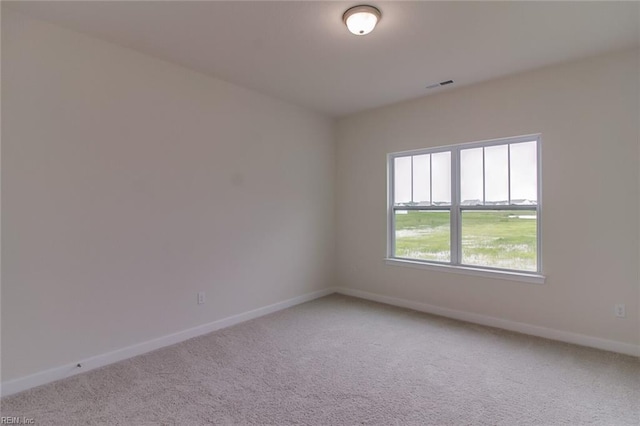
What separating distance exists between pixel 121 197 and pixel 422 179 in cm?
346

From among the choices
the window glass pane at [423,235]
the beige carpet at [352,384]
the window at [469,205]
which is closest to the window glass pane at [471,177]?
the window at [469,205]

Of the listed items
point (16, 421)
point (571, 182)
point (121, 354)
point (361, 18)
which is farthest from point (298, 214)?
point (16, 421)

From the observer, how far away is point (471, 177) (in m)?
3.89

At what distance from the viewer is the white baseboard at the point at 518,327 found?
9.53 feet

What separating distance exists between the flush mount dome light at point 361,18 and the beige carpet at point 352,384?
103 inches

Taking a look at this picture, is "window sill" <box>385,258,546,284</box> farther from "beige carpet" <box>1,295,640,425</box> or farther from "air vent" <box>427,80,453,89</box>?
"air vent" <box>427,80,453,89</box>

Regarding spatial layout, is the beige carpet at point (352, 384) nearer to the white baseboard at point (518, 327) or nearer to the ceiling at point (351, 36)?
the white baseboard at point (518, 327)

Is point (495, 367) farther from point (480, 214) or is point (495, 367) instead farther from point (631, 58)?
point (631, 58)

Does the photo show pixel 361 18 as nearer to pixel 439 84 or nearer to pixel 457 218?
pixel 439 84

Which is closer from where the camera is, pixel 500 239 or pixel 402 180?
pixel 500 239

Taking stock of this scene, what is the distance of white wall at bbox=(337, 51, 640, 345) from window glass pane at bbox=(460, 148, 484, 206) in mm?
222

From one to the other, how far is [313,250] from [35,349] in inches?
123

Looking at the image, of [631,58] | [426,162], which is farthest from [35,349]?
[631,58]

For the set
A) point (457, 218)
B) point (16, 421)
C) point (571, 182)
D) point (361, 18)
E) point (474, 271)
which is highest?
point (361, 18)
